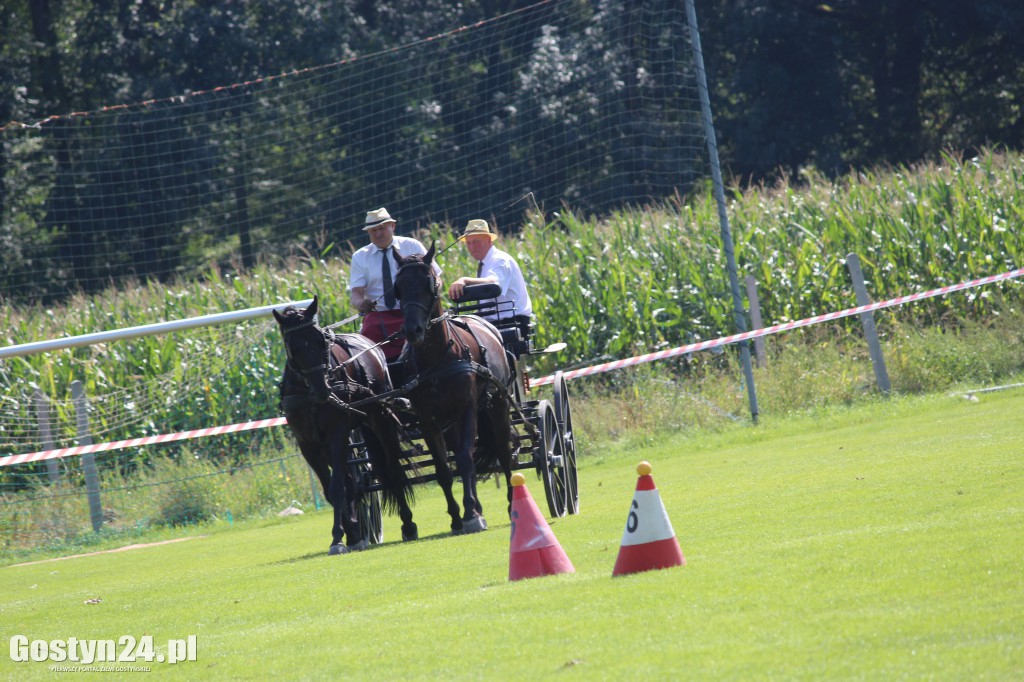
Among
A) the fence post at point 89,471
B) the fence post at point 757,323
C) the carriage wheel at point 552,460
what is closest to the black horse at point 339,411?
the carriage wheel at point 552,460

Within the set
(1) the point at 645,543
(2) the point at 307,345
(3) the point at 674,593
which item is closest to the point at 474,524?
(2) the point at 307,345

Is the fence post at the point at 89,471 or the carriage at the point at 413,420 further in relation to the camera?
the fence post at the point at 89,471

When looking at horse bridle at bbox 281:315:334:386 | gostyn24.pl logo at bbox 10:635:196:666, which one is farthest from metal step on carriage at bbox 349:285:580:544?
gostyn24.pl logo at bbox 10:635:196:666

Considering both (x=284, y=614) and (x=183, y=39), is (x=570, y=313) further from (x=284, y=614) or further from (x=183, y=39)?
(x=183, y=39)

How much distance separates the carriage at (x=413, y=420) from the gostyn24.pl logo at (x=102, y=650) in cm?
276

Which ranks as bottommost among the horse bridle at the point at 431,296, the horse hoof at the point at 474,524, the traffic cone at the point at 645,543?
the horse hoof at the point at 474,524

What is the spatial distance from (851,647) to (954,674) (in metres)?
0.48

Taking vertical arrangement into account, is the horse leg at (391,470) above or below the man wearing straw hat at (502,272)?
below

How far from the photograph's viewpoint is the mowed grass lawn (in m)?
4.86

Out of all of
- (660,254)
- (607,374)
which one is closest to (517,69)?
(660,254)

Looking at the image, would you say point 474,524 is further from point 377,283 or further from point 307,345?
point 377,283

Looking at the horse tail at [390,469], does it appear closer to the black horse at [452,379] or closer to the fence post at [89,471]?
the black horse at [452,379]

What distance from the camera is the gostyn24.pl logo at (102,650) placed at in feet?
21.0

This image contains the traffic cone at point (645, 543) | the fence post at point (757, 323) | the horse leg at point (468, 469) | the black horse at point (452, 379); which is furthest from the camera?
the fence post at point (757, 323)
